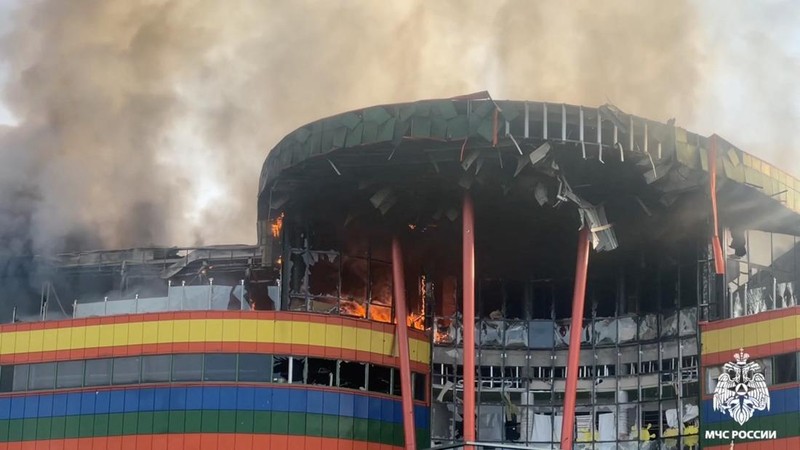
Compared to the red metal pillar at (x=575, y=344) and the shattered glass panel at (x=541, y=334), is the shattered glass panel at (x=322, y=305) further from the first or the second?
the red metal pillar at (x=575, y=344)

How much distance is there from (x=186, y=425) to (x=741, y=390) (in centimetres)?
2679

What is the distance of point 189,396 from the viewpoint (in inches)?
2751

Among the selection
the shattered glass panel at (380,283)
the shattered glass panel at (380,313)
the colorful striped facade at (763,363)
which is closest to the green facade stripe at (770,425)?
the colorful striped facade at (763,363)

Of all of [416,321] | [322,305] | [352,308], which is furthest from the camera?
[416,321]

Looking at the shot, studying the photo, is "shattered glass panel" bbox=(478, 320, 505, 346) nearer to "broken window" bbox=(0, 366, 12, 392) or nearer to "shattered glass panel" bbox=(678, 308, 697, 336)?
"shattered glass panel" bbox=(678, 308, 697, 336)

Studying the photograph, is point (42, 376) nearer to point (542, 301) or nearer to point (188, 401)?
point (188, 401)

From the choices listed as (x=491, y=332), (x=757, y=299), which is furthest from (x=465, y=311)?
(x=757, y=299)

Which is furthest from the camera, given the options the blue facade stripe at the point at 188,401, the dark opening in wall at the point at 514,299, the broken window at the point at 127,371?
the dark opening in wall at the point at 514,299

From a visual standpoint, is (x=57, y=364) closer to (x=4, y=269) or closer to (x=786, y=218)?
(x=4, y=269)

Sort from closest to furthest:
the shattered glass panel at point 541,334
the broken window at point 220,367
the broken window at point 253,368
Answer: the broken window at point 220,367, the broken window at point 253,368, the shattered glass panel at point 541,334

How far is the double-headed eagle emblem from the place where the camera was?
225 feet

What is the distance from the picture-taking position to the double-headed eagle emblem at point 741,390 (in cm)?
6862

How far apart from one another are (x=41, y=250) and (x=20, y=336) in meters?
17.0

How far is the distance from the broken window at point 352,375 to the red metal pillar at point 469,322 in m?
6.31
